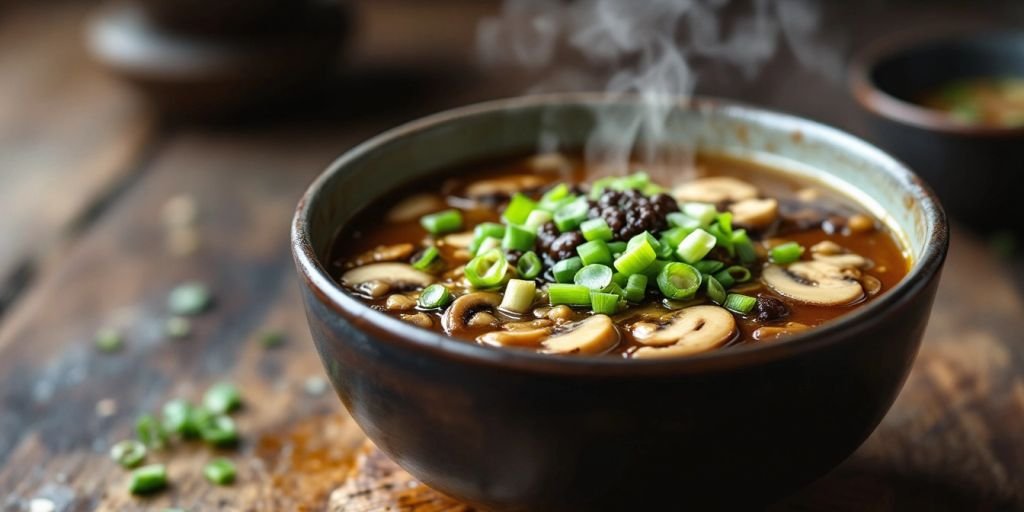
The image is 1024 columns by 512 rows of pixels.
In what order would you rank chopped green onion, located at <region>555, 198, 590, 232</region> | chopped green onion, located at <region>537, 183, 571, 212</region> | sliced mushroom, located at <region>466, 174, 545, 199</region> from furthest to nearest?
sliced mushroom, located at <region>466, 174, 545, 199</region> → chopped green onion, located at <region>537, 183, 571, 212</region> → chopped green onion, located at <region>555, 198, 590, 232</region>

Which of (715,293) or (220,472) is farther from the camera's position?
(220,472)

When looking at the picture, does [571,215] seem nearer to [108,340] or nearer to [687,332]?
[687,332]

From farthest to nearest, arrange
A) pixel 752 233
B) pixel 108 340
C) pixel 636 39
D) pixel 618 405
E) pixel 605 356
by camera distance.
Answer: pixel 636 39
pixel 108 340
pixel 752 233
pixel 605 356
pixel 618 405

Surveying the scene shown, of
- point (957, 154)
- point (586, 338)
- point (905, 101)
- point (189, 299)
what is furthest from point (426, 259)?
point (905, 101)

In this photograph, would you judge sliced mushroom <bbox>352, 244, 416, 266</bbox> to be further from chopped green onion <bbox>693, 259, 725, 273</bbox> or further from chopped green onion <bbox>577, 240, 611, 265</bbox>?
chopped green onion <bbox>693, 259, 725, 273</bbox>

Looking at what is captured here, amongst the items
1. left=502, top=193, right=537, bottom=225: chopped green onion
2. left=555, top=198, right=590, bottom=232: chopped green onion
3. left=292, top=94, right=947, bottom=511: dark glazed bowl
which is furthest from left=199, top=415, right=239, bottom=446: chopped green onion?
left=555, top=198, right=590, bottom=232: chopped green onion

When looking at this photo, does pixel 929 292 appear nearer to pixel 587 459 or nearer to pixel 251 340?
pixel 587 459
